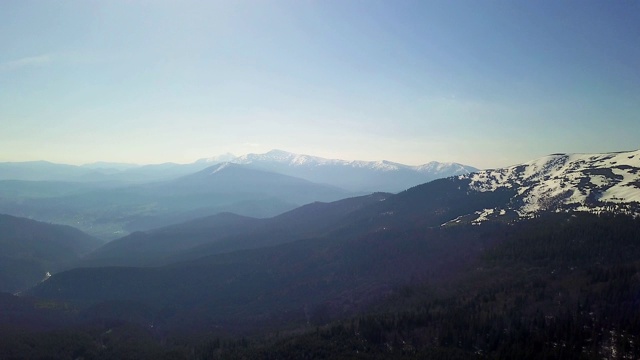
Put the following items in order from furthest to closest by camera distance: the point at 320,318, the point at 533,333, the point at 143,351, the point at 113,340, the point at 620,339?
the point at 320,318 < the point at 113,340 < the point at 143,351 < the point at 533,333 < the point at 620,339

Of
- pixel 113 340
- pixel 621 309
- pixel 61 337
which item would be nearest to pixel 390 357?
pixel 621 309

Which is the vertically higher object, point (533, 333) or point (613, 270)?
point (613, 270)

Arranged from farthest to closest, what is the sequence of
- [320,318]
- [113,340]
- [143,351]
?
[320,318]
[113,340]
[143,351]

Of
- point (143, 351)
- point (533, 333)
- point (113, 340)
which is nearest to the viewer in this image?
point (533, 333)

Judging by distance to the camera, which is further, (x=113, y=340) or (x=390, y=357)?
(x=113, y=340)

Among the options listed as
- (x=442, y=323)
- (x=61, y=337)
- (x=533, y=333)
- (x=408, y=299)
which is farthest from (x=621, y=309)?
(x=61, y=337)

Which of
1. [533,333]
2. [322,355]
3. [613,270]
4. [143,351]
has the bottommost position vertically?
[143,351]

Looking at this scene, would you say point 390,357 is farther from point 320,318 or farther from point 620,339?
point 320,318

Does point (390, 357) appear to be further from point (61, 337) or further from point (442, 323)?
point (61, 337)

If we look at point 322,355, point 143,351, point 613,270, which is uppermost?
point 613,270
